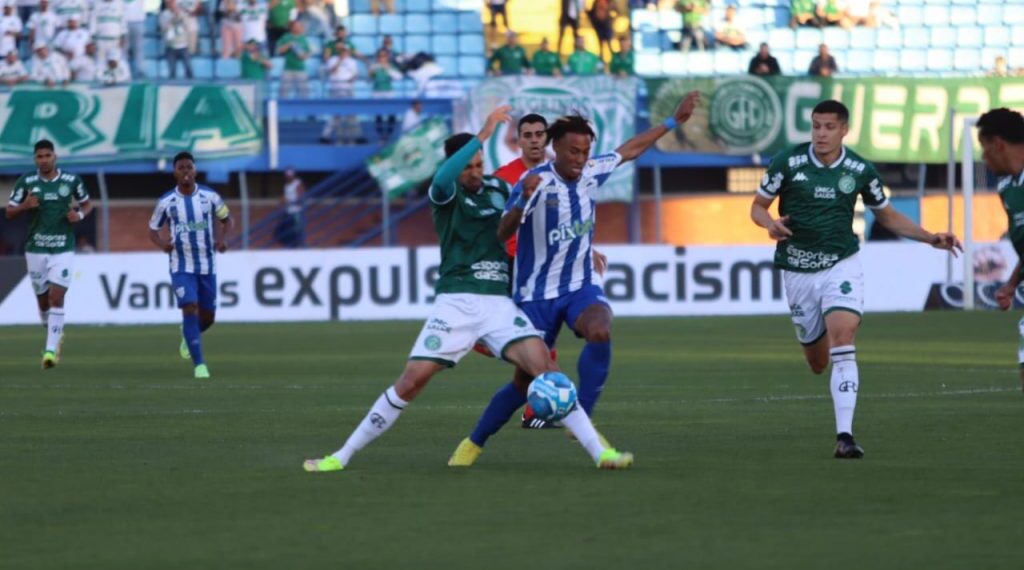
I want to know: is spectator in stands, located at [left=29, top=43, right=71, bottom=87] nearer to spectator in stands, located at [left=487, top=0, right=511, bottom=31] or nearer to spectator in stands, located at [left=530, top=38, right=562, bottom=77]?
spectator in stands, located at [left=487, top=0, right=511, bottom=31]

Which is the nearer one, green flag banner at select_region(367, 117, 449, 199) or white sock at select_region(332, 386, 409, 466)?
white sock at select_region(332, 386, 409, 466)

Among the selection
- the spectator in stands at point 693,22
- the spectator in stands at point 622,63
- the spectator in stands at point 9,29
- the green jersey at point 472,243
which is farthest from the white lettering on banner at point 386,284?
the green jersey at point 472,243

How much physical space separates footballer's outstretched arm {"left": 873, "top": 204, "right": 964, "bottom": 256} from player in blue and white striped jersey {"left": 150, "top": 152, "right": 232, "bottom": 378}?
9.13 meters

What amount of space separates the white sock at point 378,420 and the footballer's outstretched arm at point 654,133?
2.05m

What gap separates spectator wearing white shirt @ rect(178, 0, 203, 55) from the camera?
37.0 meters

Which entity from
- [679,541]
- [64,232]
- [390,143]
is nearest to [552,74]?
[390,143]

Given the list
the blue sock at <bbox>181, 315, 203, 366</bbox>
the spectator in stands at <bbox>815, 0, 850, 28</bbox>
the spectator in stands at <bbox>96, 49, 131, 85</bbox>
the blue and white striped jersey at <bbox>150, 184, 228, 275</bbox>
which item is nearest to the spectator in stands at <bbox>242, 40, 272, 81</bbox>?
the spectator in stands at <bbox>96, 49, 131, 85</bbox>

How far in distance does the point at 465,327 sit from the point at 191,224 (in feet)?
33.6

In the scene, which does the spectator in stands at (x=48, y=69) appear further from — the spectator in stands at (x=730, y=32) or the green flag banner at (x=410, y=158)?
the spectator in stands at (x=730, y=32)

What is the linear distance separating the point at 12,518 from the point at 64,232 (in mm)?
13180

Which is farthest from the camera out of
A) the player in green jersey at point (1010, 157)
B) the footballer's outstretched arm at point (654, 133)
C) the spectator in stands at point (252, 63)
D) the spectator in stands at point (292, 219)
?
the spectator in stands at point (252, 63)

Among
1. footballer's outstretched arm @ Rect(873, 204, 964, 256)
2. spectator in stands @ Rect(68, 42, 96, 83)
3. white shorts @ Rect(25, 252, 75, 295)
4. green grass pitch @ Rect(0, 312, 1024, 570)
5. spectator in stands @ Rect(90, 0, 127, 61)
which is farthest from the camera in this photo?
spectator in stands @ Rect(90, 0, 127, 61)

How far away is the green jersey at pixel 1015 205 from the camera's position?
975 centimetres

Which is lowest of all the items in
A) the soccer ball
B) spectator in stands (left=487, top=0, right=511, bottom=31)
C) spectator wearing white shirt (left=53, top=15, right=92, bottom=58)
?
the soccer ball
